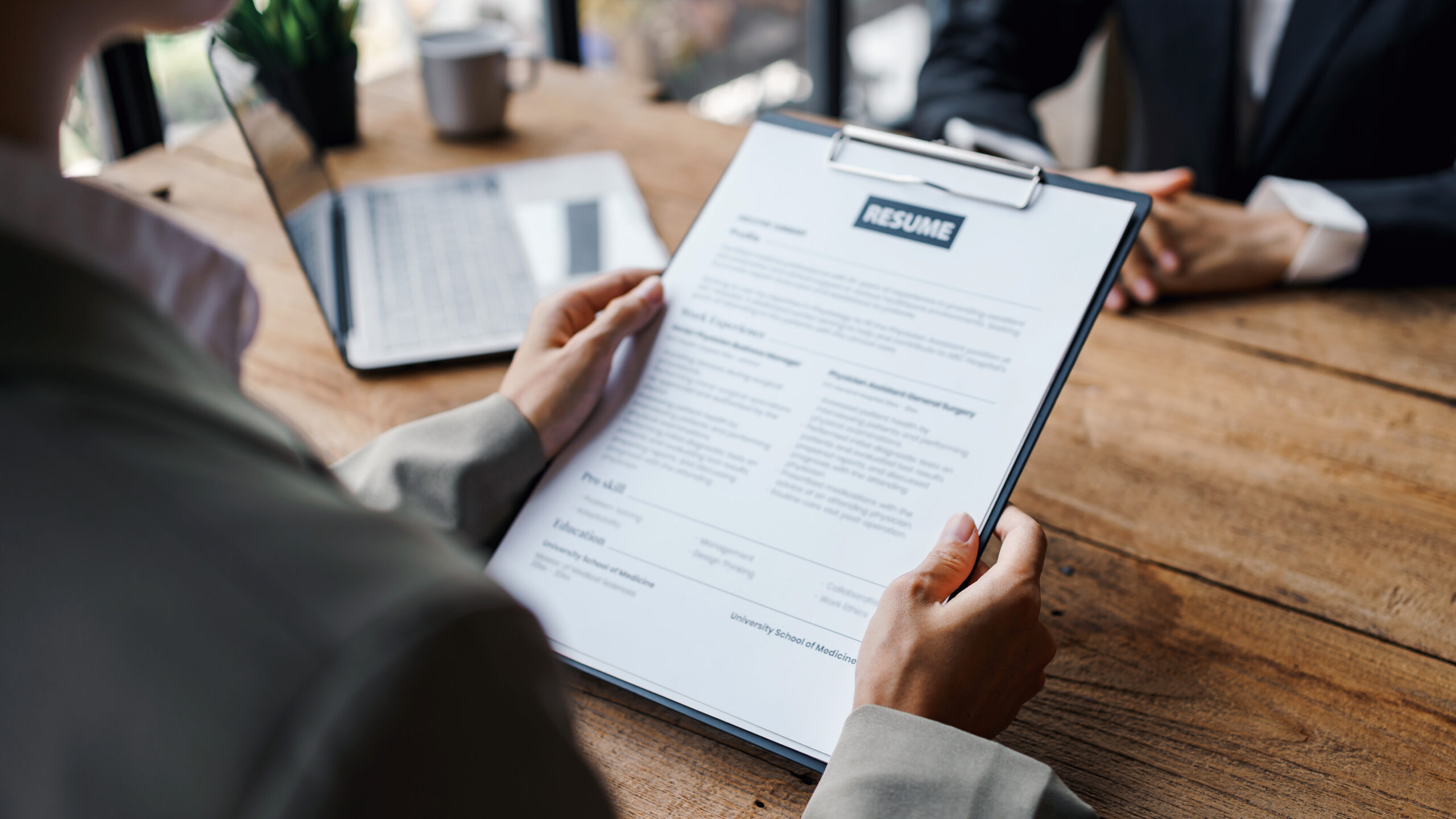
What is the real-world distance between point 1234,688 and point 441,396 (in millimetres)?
665

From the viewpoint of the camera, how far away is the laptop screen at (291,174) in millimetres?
856

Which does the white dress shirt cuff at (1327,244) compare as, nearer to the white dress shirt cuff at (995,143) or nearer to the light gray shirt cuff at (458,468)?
the white dress shirt cuff at (995,143)

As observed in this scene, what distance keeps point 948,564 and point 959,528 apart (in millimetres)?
31

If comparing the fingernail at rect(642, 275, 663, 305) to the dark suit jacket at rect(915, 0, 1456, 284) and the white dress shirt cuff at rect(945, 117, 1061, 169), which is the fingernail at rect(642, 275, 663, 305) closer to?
the white dress shirt cuff at rect(945, 117, 1061, 169)

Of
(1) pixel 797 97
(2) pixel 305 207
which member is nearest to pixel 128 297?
(2) pixel 305 207

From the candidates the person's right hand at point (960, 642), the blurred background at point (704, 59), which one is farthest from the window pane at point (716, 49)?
the person's right hand at point (960, 642)

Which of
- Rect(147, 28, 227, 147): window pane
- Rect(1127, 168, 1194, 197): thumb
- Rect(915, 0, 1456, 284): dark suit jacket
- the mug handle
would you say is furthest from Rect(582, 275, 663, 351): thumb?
Rect(147, 28, 227, 147): window pane

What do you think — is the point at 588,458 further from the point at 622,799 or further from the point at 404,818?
the point at 404,818

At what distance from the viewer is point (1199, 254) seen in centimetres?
96

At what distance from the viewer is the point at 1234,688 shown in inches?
22.4

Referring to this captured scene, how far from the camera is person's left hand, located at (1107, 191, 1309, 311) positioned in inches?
37.0

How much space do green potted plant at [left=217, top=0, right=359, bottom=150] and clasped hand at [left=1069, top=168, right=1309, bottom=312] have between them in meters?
0.95

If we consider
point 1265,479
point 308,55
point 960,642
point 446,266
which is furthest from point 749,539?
point 308,55

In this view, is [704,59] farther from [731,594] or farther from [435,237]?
[731,594]
